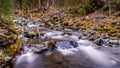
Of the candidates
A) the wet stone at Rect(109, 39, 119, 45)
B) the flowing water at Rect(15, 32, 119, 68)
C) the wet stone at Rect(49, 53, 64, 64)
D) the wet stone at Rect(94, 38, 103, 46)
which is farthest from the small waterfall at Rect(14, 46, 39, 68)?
the wet stone at Rect(109, 39, 119, 45)

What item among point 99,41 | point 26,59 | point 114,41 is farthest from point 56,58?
point 114,41

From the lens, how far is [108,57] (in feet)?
34.0

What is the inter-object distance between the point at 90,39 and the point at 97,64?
16.7ft

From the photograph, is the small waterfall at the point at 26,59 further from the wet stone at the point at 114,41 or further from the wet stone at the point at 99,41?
the wet stone at the point at 114,41

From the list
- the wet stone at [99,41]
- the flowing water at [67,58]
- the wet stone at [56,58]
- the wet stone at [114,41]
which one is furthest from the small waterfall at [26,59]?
the wet stone at [114,41]

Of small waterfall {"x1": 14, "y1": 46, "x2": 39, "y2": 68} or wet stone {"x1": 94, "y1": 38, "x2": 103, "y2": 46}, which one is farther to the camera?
wet stone {"x1": 94, "y1": 38, "x2": 103, "y2": 46}

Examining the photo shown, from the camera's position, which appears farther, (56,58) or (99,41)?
(99,41)

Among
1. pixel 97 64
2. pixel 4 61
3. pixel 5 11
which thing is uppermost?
pixel 5 11

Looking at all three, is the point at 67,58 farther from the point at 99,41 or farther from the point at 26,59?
the point at 99,41

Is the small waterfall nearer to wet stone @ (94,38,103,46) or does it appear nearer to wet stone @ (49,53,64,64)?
wet stone @ (49,53,64,64)

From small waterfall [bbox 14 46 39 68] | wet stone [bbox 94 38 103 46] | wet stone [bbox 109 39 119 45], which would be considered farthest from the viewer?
wet stone [bbox 94 38 103 46]

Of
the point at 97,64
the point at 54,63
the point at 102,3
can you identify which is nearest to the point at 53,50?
the point at 54,63

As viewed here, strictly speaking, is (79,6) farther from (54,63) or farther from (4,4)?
(54,63)

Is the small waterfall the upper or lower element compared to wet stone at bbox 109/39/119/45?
lower
